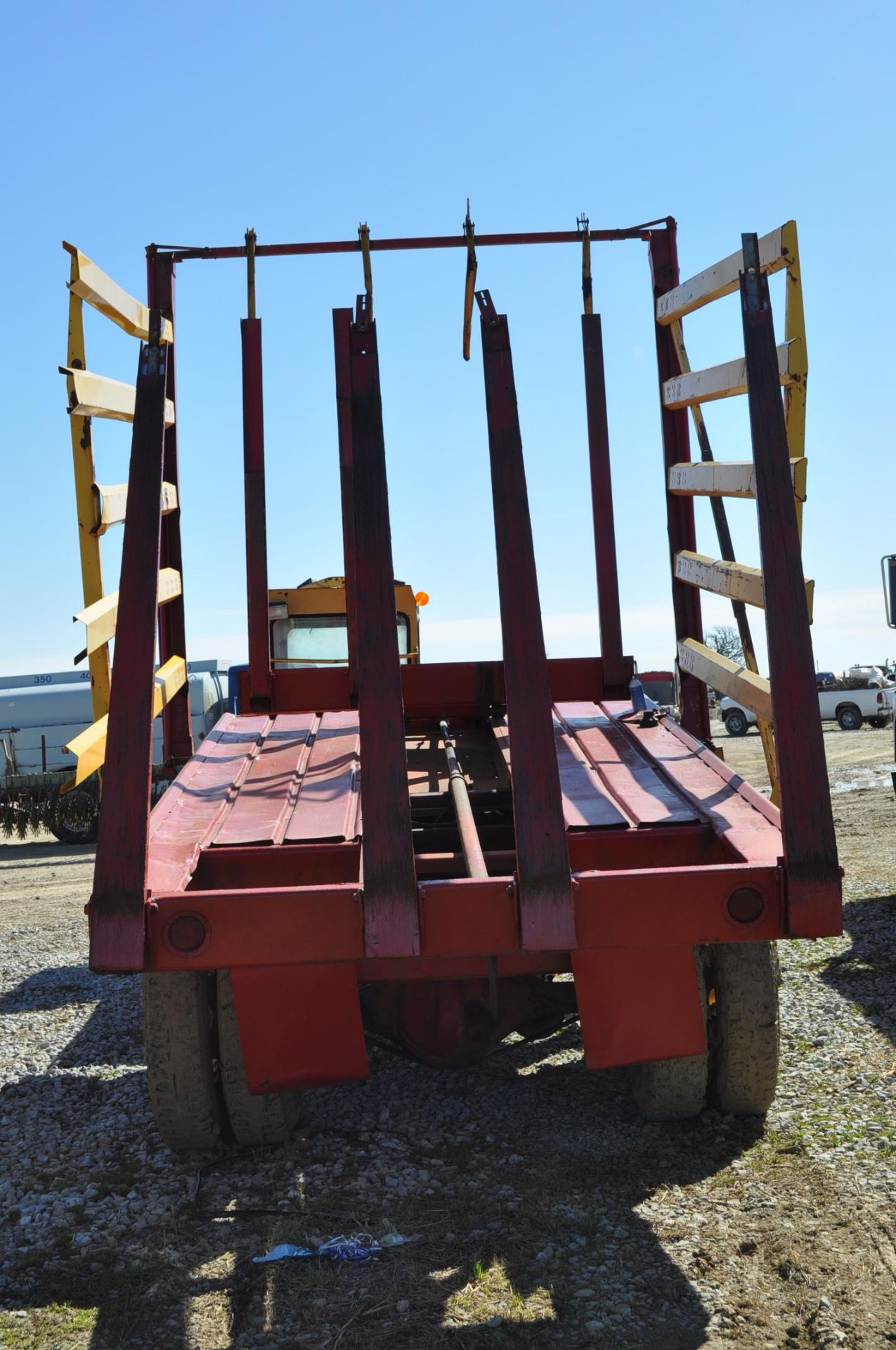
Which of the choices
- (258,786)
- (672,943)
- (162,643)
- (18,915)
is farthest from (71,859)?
(672,943)

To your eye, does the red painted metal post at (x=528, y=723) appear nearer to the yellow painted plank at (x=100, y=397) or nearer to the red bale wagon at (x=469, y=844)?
the red bale wagon at (x=469, y=844)

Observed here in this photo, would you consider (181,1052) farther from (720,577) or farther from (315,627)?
(315,627)

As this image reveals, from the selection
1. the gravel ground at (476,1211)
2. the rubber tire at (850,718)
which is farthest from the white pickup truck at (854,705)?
the gravel ground at (476,1211)

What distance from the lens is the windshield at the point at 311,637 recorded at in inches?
428

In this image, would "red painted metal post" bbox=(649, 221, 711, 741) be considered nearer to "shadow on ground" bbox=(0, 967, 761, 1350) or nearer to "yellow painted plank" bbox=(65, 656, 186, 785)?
"shadow on ground" bbox=(0, 967, 761, 1350)

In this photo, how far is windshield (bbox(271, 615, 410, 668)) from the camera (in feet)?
35.6

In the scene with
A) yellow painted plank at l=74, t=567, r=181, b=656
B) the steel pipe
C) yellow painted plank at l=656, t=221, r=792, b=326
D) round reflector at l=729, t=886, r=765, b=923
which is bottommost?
round reflector at l=729, t=886, r=765, b=923

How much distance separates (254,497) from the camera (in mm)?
6305

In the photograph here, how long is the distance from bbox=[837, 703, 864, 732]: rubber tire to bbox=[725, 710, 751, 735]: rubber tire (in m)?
3.11

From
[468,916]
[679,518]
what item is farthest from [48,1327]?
[679,518]

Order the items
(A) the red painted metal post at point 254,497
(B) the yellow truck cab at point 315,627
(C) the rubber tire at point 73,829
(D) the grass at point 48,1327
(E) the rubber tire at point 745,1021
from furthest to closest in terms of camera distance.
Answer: (C) the rubber tire at point 73,829, (B) the yellow truck cab at point 315,627, (A) the red painted metal post at point 254,497, (E) the rubber tire at point 745,1021, (D) the grass at point 48,1327

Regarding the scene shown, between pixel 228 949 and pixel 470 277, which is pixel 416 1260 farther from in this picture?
pixel 470 277

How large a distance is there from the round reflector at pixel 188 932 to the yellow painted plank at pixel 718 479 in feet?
7.83

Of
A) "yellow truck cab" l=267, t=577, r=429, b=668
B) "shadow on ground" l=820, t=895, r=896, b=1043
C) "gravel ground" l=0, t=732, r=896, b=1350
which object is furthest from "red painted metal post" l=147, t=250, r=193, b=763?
"yellow truck cab" l=267, t=577, r=429, b=668
